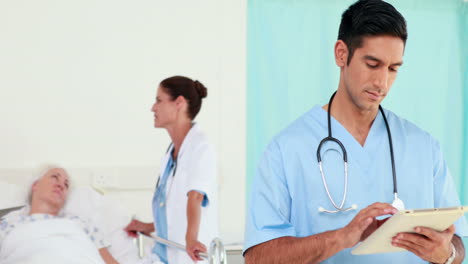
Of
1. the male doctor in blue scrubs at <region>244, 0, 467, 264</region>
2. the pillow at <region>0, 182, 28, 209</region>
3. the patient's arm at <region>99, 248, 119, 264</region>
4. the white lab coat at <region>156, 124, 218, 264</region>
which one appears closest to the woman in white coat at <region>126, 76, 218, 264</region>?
the white lab coat at <region>156, 124, 218, 264</region>

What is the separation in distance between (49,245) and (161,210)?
1.57 ft

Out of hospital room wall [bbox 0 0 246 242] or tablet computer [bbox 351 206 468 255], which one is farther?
hospital room wall [bbox 0 0 246 242]

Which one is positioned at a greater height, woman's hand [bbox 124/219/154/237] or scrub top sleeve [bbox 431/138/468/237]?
scrub top sleeve [bbox 431/138/468/237]

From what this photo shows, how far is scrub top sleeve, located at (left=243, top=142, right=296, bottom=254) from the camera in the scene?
1389mm

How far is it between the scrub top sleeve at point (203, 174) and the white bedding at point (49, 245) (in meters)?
0.50

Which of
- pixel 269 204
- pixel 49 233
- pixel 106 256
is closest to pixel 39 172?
pixel 49 233

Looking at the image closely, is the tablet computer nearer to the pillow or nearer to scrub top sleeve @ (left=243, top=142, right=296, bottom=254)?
scrub top sleeve @ (left=243, top=142, right=296, bottom=254)

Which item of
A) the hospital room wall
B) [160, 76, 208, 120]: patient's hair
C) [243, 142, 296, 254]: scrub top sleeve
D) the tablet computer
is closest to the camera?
the tablet computer

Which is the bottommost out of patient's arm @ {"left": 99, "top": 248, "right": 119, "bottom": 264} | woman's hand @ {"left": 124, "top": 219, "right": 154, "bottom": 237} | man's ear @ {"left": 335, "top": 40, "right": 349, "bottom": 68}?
patient's arm @ {"left": 99, "top": 248, "right": 119, "bottom": 264}

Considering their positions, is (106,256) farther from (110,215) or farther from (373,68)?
(373,68)

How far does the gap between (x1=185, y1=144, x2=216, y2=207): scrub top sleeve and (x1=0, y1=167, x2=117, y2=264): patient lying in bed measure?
463 millimetres

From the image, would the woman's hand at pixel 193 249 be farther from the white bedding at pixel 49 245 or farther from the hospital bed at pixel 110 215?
the white bedding at pixel 49 245

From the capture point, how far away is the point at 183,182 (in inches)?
107

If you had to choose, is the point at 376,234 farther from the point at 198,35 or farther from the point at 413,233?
the point at 198,35
